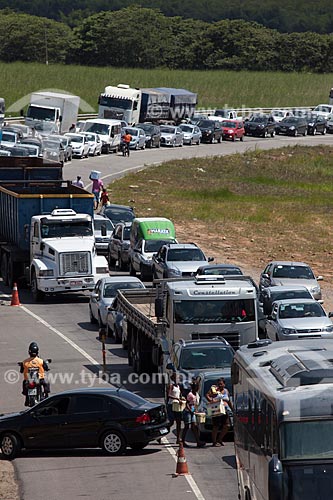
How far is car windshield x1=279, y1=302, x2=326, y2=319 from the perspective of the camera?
3189 cm

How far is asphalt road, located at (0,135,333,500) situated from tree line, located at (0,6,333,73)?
4483 inches

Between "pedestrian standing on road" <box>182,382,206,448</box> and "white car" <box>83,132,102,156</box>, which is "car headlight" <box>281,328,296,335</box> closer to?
"pedestrian standing on road" <box>182,382,206,448</box>

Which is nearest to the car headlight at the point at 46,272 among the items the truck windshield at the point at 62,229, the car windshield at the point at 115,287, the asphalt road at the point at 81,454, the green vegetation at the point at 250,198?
the asphalt road at the point at 81,454

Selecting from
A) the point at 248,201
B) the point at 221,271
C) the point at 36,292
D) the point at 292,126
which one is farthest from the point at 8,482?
the point at 292,126

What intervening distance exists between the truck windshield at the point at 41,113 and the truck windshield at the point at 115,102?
817cm

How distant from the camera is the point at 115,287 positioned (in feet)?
114

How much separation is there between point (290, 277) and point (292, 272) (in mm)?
A: 300

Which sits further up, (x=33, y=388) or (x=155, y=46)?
(x=33, y=388)

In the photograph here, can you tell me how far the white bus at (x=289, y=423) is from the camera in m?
13.4

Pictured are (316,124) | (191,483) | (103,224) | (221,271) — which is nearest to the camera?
(191,483)

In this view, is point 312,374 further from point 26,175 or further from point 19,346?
point 26,175

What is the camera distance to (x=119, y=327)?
3262 cm

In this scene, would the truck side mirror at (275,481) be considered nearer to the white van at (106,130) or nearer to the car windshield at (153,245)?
the car windshield at (153,245)

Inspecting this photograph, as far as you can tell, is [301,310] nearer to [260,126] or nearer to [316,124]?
[260,126]
